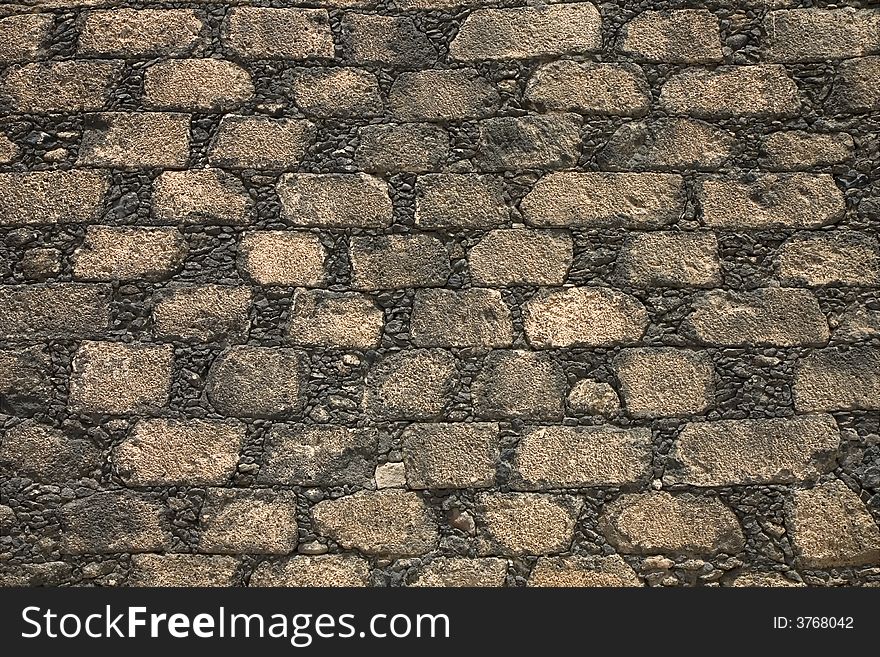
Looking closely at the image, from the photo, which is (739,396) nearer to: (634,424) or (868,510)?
(634,424)

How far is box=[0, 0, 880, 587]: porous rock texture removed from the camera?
2268mm

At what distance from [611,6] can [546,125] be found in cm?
45

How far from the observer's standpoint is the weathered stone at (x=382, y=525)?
2.27 meters

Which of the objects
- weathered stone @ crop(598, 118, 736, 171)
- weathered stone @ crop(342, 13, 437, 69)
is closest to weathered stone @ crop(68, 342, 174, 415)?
weathered stone @ crop(342, 13, 437, 69)

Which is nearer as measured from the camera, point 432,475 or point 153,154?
point 432,475

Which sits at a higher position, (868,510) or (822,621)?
(868,510)

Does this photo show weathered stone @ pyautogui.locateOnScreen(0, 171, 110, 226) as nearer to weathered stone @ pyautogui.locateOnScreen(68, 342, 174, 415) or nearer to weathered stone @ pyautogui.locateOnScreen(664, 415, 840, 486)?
weathered stone @ pyautogui.locateOnScreen(68, 342, 174, 415)

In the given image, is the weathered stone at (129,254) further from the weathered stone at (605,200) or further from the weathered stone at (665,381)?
the weathered stone at (665,381)

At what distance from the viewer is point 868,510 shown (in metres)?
2.27

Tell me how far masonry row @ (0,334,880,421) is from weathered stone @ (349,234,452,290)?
203mm

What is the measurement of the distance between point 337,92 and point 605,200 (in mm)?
875

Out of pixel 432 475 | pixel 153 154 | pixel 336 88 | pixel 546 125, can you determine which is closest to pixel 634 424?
pixel 432 475

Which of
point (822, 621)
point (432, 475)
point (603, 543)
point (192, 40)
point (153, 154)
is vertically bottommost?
point (822, 621)

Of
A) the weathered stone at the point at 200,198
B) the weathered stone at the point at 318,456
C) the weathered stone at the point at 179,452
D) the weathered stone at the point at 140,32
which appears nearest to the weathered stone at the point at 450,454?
the weathered stone at the point at 318,456
